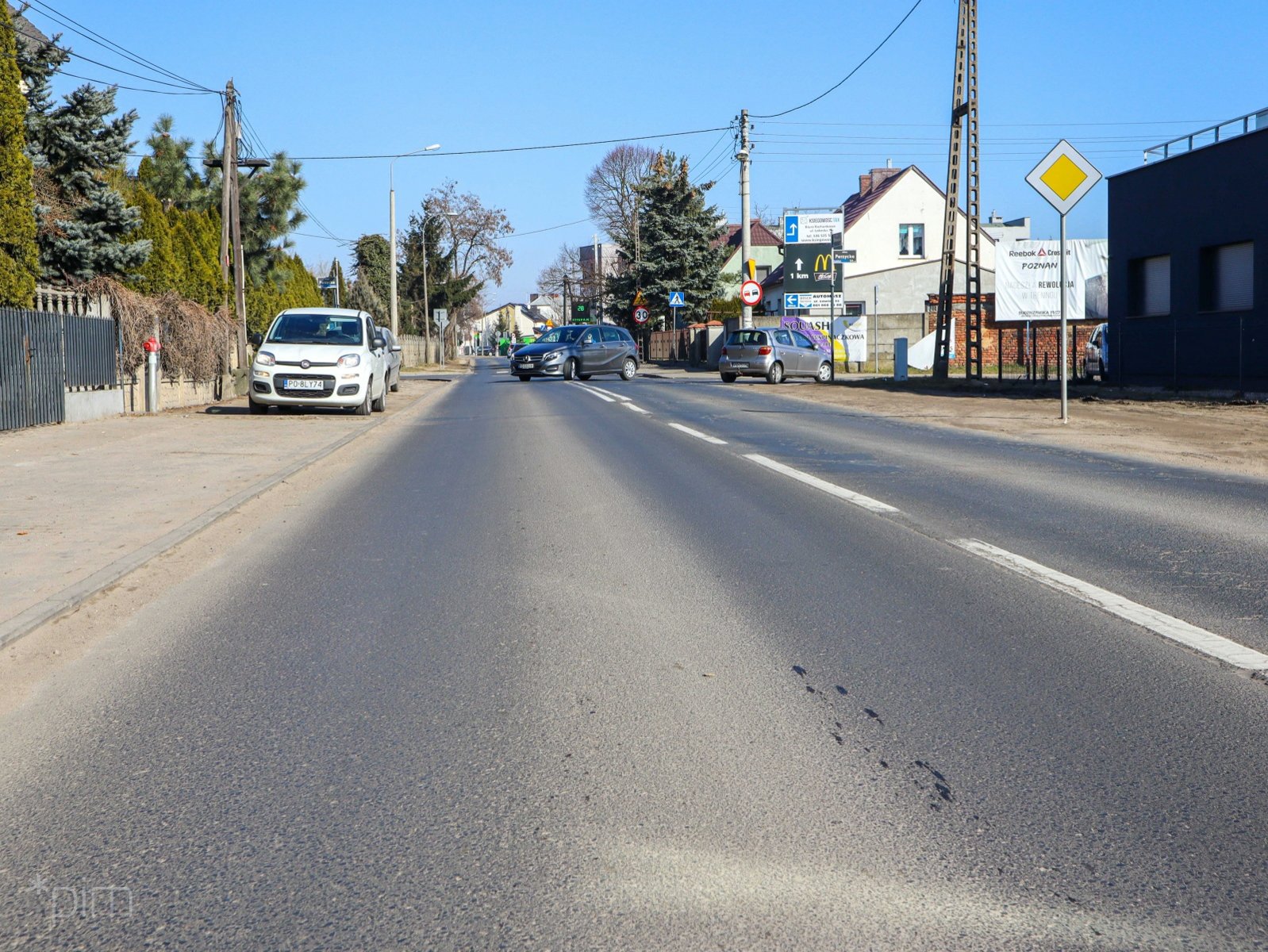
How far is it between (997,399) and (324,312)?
13.3m

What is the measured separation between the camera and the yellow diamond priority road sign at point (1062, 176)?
53.9 feet

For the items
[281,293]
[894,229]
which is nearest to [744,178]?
[281,293]

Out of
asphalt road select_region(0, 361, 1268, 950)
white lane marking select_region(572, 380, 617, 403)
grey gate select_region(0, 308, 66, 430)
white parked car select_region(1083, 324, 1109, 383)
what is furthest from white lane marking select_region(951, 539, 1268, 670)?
white parked car select_region(1083, 324, 1109, 383)

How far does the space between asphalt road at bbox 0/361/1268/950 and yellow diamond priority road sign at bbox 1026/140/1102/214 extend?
959cm

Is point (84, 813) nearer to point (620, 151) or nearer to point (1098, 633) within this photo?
point (1098, 633)

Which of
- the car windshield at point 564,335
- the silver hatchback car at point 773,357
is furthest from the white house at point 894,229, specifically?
the silver hatchback car at point 773,357

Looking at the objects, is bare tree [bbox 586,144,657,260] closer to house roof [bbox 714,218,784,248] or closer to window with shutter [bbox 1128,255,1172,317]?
house roof [bbox 714,218,784,248]

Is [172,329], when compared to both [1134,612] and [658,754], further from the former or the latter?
[658,754]

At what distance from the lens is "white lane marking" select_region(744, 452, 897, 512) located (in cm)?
949

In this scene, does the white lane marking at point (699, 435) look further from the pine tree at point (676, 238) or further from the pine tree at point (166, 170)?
the pine tree at point (676, 238)

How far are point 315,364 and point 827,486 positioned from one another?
1196 cm

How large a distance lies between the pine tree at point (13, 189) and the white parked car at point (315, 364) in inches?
151

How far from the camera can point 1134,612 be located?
5.77 meters

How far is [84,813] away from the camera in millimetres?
3529
